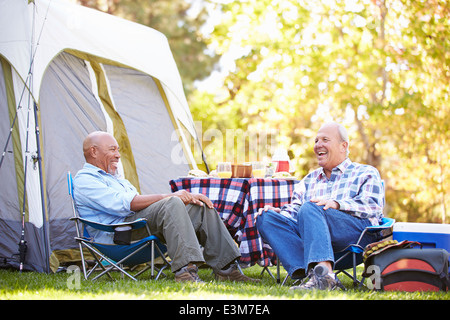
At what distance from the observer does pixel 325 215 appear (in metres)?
3.05

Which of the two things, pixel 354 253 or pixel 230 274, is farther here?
pixel 230 274

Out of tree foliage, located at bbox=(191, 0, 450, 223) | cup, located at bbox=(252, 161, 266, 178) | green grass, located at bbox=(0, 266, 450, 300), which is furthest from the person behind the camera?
tree foliage, located at bbox=(191, 0, 450, 223)

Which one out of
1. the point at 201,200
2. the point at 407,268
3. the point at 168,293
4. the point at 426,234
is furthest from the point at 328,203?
the point at 168,293

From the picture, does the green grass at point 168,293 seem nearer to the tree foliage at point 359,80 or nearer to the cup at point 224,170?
the cup at point 224,170

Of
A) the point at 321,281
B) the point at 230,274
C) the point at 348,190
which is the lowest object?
the point at 230,274

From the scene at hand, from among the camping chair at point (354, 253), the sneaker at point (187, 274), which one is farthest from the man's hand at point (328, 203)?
the sneaker at point (187, 274)

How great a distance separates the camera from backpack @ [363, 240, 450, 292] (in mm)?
2809

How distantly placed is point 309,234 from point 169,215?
795 millimetres

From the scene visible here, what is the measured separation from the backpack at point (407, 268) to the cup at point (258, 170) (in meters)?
0.99

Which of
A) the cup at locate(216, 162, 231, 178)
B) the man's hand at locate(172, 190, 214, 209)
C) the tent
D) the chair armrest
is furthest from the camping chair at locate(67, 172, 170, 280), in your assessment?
the tent

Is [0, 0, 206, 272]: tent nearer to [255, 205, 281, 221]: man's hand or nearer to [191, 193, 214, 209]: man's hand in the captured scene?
[191, 193, 214, 209]: man's hand

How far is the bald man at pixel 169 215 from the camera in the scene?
312cm

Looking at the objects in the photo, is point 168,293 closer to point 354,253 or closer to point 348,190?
point 354,253

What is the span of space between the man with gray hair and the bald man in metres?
0.29
